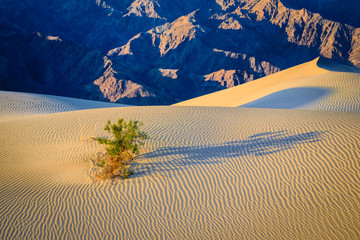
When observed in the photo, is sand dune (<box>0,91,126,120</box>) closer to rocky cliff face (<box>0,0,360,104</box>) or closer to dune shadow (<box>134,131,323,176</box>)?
dune shadow (<box>134,131,323,176</box>)

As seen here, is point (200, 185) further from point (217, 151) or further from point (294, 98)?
point (294, 98)

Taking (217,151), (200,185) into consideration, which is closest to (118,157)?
(200,185)

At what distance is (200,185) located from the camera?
620cm

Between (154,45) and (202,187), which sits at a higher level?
(154,45)

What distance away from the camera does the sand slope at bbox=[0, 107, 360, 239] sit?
5.00 meters

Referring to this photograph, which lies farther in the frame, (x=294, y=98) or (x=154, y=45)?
(x=154, y=45)

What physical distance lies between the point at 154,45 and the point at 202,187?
311 feet

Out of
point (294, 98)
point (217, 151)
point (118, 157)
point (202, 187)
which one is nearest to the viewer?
point (202, 187)

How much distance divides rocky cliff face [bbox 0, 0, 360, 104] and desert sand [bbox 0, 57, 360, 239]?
55.2 m

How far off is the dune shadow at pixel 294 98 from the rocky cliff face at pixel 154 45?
46.9 metres

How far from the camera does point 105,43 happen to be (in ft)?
348

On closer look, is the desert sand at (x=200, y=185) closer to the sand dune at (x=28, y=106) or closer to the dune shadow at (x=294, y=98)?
the dune shadow at (x=294, y=98)

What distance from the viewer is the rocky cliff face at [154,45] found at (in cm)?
7038

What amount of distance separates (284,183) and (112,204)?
144 inches
